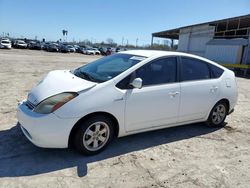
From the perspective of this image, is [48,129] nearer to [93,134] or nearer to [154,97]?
[93,134]

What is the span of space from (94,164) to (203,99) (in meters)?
2.48

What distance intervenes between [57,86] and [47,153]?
39.7 inches

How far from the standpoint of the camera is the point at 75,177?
318 cm

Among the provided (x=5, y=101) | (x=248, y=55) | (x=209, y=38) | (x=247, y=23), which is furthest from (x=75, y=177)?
(x=209, y=38)

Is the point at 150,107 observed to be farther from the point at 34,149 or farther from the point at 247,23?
the point at 247,23

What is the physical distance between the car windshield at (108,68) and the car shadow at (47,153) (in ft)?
3.79

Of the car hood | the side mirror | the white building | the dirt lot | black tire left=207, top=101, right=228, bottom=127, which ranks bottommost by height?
the dirt lot

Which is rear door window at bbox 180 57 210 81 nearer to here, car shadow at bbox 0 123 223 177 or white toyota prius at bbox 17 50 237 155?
white toyota prius at bbox 17 50 237 155

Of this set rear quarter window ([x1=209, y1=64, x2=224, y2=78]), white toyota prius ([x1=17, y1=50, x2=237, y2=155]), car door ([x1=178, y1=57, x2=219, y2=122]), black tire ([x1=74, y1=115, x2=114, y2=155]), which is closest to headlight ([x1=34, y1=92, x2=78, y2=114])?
white toyota prius ([x1=17, y1=50, x2=237, y2=155])

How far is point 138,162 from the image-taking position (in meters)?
3.68

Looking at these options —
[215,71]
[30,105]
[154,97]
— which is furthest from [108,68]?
[215,71]

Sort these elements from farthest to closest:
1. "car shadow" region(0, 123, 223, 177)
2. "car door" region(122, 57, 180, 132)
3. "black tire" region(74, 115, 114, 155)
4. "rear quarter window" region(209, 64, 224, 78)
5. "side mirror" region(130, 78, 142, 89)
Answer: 1. "rear quarter window" region(209, 64, 224, 78)
2. "car door" region(122, 57, 180, 132)
3. "side mirror" region(130, 78, 142, 89)
4. "black tire" region(74, 115, 114, 155)
5. "car shadow" region(0, 123, 223, 177)

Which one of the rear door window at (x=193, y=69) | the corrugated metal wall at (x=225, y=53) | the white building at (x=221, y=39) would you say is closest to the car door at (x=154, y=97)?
the rear door window at (x=193, y=69)

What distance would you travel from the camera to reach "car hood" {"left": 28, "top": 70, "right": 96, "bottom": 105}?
3.57 m
